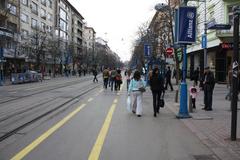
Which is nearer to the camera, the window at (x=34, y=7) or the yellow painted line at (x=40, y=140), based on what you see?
the yellow painted line at (x=40, y=140)

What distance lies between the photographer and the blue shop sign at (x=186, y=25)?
1482cm

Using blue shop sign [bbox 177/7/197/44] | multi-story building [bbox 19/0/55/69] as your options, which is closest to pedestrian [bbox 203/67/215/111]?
blue shop sign [bbox 177/7/197/44]

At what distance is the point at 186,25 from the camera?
48.9ft

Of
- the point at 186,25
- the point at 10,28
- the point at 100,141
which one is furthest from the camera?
the point at 10,28

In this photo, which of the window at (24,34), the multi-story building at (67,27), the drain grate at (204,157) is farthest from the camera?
the multi-story building at (67,27)

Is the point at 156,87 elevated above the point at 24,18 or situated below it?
below

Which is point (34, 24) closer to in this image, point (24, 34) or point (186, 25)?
point (24, 34)

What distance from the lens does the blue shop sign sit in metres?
14.8

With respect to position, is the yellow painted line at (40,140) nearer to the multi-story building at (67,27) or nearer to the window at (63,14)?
the multi-story building at (67,27)

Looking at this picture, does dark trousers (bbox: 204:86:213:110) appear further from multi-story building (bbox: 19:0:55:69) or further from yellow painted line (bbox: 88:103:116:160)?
multi-story building (bbox: 19:0:55:69)

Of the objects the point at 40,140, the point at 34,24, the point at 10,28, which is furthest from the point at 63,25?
the point at 40,140

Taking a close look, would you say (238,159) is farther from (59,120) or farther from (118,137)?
(59,120)

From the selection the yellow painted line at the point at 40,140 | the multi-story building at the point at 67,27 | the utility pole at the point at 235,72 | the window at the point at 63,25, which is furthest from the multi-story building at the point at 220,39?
the window at the point at 63,25

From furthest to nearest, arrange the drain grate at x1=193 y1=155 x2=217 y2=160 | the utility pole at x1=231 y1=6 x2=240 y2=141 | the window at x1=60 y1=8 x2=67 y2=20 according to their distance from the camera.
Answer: the window at x1=60 y1=8 x2=67 y2=20
the utility pole at x1=231 y1=6 x2=240 y2=141
the drain grate at x1=193 y1=155 x2=217 y2=160
